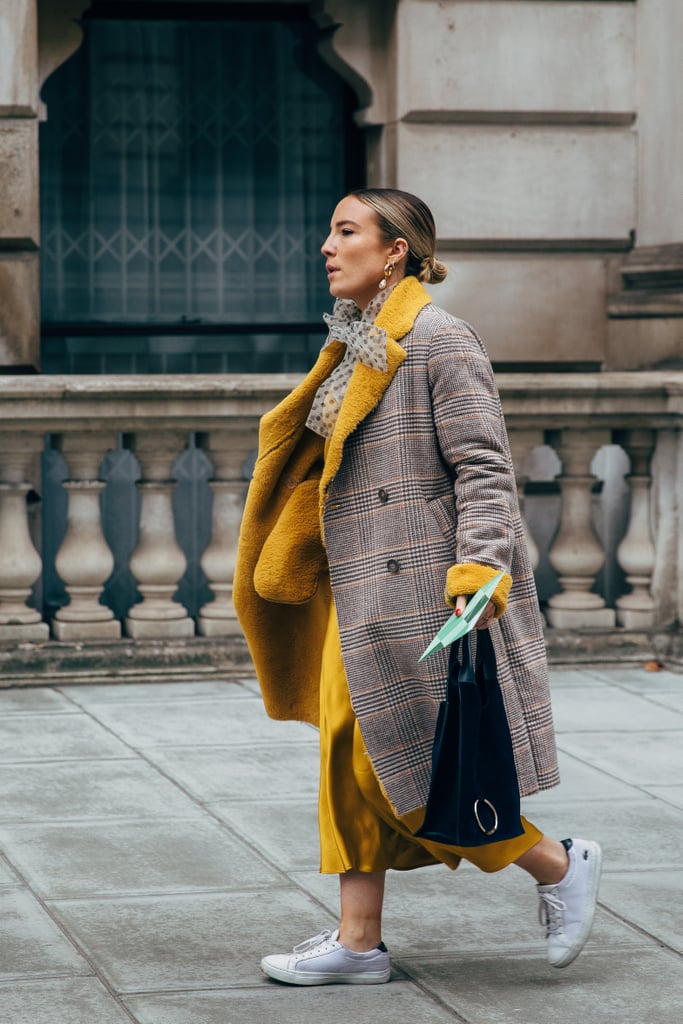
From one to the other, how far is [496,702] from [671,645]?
4526mm

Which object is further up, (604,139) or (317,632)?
(604,139)

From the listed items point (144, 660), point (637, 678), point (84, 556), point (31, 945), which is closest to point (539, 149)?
point (637, 678)

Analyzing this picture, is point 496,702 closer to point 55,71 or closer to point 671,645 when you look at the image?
point 671,645

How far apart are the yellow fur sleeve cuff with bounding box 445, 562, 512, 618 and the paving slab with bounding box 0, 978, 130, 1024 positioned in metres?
1.13

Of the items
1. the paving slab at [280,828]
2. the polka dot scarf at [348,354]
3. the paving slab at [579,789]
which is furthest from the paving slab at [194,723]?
the polka dot scarf at [348,354]

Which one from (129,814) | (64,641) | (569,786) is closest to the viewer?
(129,814)

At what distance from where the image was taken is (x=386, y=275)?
4324 mm

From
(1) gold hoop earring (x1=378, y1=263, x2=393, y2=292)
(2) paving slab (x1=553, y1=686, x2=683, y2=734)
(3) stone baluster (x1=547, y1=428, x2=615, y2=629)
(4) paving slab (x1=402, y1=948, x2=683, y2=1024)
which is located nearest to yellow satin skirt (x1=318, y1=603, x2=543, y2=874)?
(4) paving slab (x1=402, y1=948, x2=683, y2=1024)

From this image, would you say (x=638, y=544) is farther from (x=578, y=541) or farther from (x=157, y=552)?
(x=157, y=552)

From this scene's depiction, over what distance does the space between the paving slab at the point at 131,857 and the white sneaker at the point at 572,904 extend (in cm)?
96

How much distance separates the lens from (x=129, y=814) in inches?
224

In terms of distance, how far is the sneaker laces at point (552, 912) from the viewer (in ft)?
14.1

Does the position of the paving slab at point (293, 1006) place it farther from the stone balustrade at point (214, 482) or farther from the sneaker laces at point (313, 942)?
the stone balustrade at point (214, 482)

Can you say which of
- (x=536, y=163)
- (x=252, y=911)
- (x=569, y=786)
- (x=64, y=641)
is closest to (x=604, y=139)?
(x=536, y=163)
